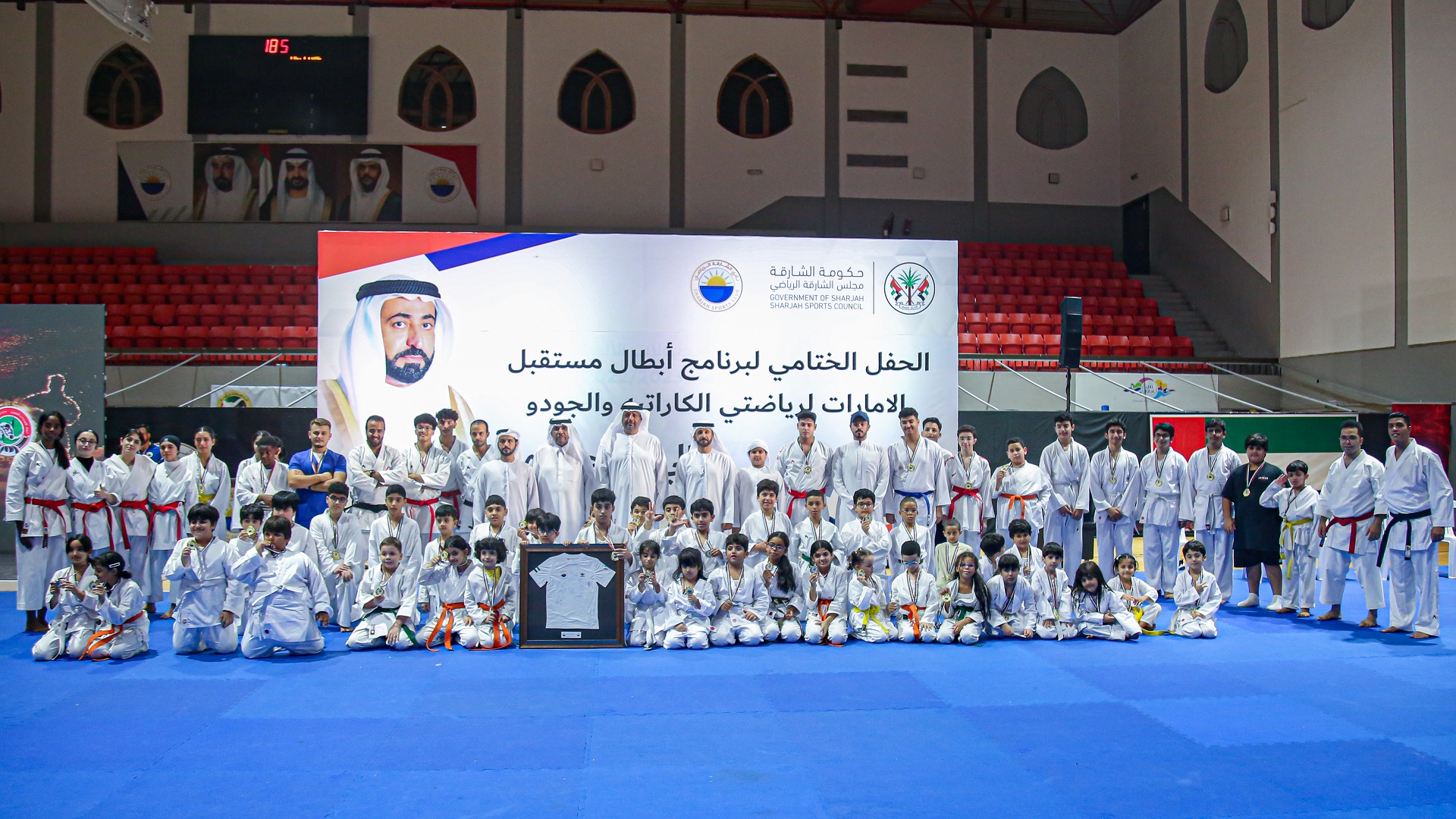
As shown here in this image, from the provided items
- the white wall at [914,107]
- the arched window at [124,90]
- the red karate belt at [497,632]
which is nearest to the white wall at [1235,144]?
the white wall at [914,107]

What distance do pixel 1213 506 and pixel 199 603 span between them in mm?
7222

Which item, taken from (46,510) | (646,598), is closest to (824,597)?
(646,598)

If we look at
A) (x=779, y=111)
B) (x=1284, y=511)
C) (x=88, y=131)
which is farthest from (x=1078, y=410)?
(x=88, y=131)

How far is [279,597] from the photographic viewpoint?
5527mm

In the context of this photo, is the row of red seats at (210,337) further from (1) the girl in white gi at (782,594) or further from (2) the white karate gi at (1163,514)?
(2) the white karate gi at (1163,514)

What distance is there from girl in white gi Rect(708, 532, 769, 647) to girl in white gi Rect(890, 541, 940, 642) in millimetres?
855

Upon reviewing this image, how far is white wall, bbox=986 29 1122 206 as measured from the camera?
1669cm

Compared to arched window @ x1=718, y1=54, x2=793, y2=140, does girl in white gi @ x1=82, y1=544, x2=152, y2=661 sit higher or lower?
lower

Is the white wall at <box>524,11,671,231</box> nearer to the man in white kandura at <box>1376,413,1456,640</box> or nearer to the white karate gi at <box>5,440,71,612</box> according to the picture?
the white karate gi at <box>5,440,71,612</box>

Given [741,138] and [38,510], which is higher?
[741,138]

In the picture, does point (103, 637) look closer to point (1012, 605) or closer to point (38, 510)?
point (38, 510)

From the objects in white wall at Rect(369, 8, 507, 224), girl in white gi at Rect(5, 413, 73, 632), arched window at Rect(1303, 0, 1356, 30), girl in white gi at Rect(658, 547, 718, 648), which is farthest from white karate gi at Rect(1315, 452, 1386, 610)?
white wall at Rect(369, 8, 507, 224)

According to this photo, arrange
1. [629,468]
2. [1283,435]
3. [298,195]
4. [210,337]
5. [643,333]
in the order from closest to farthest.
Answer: [629,468]
[643,333]
[1283,435]
[210,337]
[298,195]

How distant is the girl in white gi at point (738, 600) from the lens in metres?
5.89
